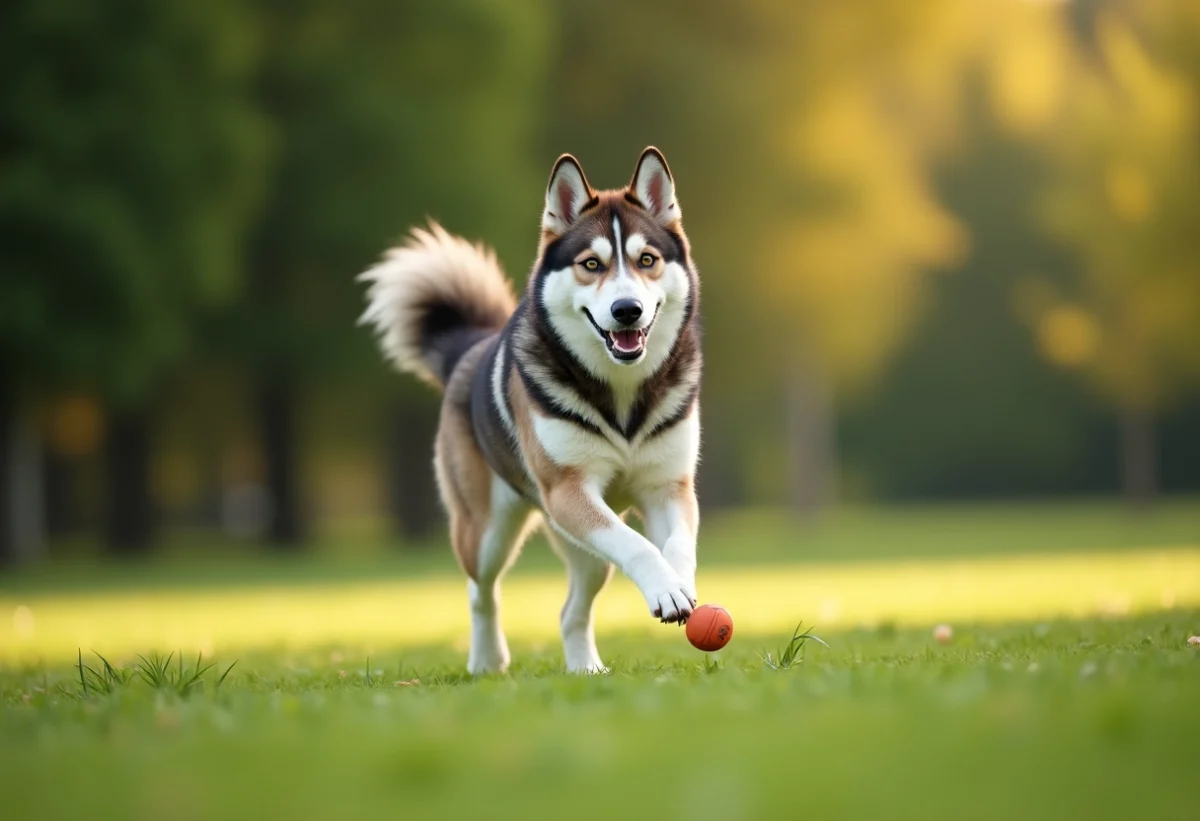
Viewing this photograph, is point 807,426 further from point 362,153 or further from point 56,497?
point 56,497

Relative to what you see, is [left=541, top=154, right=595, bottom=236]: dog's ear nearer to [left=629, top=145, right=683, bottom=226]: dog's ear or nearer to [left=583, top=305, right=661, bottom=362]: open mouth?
[left=629, top=145, right=683, bottom=226]: dog's ear

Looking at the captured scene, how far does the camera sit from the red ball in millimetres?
5391

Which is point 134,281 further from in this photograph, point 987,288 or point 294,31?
point 987,288

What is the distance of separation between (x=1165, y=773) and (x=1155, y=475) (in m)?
35.3

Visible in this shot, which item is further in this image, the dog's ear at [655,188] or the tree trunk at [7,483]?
the tree trunk at [7,483]

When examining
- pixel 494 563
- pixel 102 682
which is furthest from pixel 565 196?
pixel 102 682

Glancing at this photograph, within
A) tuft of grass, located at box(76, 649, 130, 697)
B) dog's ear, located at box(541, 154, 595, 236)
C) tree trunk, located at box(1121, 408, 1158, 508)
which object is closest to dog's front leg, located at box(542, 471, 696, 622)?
dog's ear, located at box(541, 154, 595, 236)

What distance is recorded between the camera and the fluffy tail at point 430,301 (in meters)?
8.14

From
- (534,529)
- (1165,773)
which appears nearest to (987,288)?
(534,529)

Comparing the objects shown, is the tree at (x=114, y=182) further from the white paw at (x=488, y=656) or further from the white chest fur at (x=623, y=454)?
the white chest fur at (x=623, y=454)

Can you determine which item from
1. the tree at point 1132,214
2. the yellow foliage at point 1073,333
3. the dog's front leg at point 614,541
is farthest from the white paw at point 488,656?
the yellow foliage at point 1073,333

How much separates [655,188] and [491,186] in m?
17.1

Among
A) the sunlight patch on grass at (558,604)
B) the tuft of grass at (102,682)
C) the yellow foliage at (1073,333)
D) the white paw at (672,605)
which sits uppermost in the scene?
the yellow foliage at (1073,333)

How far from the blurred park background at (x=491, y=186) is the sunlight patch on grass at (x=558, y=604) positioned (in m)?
5.72
